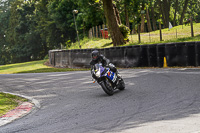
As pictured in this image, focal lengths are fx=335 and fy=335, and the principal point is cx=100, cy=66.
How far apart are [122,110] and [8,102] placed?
14.4 feet

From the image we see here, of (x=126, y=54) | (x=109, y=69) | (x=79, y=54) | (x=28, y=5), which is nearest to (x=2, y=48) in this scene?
(x=28, y=5)

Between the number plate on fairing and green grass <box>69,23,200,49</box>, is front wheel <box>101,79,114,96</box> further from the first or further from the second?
green grass <box>69,23,200,49</box>

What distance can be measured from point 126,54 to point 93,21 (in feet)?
92.0

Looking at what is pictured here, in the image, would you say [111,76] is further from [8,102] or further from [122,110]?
[8,102]

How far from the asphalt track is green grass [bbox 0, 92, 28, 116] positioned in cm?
69

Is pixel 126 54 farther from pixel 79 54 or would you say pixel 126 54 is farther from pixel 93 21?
pixel 93 21

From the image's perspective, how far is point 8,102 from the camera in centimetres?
1052

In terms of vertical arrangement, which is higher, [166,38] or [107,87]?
[166,38]

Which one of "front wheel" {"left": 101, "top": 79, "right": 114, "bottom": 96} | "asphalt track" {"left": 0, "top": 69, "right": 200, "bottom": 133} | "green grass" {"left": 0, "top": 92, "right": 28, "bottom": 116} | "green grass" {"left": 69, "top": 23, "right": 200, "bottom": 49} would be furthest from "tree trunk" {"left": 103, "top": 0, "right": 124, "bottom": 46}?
"front wheel" {"left": 101, "top": 79, "right": 114, "bottom": 96}

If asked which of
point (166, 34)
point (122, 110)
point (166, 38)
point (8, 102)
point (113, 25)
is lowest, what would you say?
point (8, 102)

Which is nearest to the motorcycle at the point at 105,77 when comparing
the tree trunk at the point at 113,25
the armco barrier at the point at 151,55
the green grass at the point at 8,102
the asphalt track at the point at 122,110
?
the asphalt track at the point at 122,110

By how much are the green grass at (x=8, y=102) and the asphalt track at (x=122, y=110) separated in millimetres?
694

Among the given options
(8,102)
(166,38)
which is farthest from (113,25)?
(8,102)

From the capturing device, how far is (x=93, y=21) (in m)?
47.3
